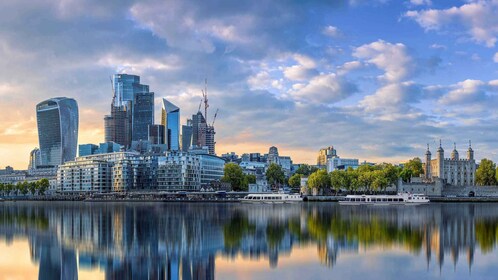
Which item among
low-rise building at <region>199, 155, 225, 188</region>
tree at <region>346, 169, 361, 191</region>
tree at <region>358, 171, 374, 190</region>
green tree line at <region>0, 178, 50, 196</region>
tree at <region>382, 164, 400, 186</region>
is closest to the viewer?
tree at <region>358, 171, 374, 190</region>

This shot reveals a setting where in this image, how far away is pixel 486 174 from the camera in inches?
5822

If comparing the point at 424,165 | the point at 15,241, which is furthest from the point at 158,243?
the point at 424,165

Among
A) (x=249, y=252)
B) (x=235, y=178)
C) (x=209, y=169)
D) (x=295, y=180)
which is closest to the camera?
(x=249, y=252)

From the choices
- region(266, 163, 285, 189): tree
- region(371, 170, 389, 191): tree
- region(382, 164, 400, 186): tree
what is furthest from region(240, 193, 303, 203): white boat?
region(266, 163, 285, 189): tree

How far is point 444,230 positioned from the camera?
4669 cm

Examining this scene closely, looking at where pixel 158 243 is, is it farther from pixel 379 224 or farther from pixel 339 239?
pixel 379 224

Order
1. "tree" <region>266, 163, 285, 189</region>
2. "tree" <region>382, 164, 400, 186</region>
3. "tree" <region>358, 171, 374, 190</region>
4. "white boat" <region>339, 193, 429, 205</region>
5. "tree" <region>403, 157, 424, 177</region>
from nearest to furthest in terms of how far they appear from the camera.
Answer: "white boat" <region>339, 193, 429, 205</region> → "tree" <region>358, 171, 374, 190</region> → "tree" <region>382, 164, 400, 186</region> → "tree" <region>403, 157, 424, 177</region> → "tree" <region>266, 163, 285, 189</region>

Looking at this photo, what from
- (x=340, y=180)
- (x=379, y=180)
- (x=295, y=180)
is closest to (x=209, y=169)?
(x=295, y=180)

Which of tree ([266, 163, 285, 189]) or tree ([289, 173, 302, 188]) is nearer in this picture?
tree ([289, 173, 302, 188])

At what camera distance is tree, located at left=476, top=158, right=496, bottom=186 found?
14775cm

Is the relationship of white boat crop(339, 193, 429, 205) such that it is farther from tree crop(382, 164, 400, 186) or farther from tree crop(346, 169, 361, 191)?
tree crop(382, 164, 400, 186)

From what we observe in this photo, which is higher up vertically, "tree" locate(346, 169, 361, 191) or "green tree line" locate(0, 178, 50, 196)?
"tree" locate(346, 169, 361, 191)

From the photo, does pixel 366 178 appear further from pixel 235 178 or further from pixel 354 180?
pixel 235 178

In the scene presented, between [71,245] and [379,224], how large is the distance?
29080mm
